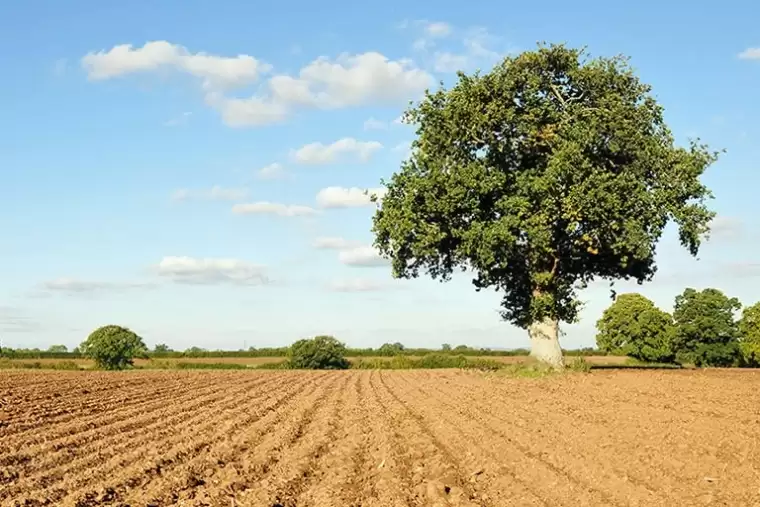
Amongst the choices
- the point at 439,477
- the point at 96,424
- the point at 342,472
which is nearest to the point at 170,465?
the point at 342,472

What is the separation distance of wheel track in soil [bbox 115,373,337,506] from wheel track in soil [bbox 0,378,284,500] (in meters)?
1.63

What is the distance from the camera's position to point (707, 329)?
69.1 m

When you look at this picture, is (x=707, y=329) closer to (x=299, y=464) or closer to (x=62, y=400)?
(x=62, y=400)

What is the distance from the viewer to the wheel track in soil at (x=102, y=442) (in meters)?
11.7

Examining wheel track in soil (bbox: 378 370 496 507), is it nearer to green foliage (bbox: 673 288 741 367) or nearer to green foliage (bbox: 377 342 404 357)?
green foliage (bbox: 673 288 741 367)

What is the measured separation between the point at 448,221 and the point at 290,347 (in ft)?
171

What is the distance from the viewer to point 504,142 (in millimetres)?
35031

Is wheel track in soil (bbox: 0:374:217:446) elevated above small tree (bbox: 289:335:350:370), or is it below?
below

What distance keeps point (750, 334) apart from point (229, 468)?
63669mm

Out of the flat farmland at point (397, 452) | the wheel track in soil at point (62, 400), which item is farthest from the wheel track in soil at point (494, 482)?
the wheel track in soil at point (62, 400)

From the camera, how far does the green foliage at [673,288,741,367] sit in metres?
68.6

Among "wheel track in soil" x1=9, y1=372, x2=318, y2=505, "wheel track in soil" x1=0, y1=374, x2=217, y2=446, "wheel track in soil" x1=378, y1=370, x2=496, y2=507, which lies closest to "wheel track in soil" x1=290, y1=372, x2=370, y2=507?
"wheel track in soil" x1=378, y1=370, x2=496, y2=507

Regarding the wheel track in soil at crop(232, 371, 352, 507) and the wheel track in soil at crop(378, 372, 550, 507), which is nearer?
the wheel track in soil at crop(378, 372, 550, 507)

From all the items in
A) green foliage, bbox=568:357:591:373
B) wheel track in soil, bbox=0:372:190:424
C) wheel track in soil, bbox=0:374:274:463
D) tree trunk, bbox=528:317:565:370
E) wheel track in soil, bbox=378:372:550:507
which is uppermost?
tree trunk, bbox=528:317:565:370
